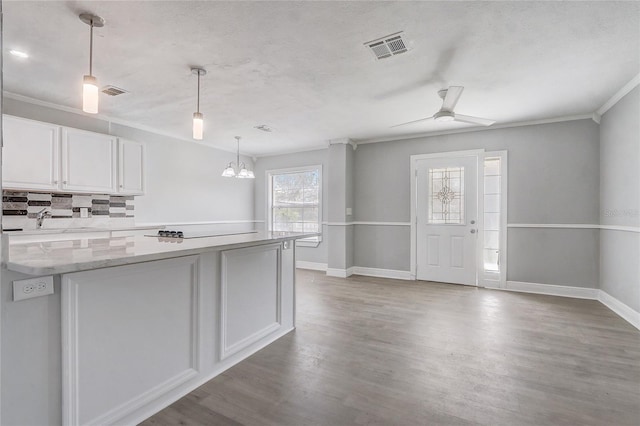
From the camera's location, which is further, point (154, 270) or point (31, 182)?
point (31, 182)

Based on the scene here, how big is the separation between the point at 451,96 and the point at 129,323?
3231mm

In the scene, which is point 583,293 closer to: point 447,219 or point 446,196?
point 447,219

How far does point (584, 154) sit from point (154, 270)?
519 cm

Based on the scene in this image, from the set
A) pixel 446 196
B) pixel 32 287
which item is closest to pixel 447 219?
pixel 446 196

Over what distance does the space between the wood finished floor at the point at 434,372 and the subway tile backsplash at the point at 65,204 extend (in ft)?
10.00

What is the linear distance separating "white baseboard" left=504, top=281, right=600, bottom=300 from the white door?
1.84 feet

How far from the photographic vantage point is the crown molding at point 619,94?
3.11 metres

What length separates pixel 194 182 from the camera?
5.78 meters

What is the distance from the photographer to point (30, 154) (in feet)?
11.3

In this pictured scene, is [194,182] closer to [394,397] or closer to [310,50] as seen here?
[310,50]

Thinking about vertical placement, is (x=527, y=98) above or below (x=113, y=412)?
above

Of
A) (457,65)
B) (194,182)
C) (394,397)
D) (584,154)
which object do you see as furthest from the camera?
(194,182)

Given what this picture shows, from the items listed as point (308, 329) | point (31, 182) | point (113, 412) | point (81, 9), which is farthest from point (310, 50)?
point (31, 182)

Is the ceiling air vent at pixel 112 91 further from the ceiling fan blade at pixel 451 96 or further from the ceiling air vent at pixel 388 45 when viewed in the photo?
the ceiling fan blade at pixel 451 96
